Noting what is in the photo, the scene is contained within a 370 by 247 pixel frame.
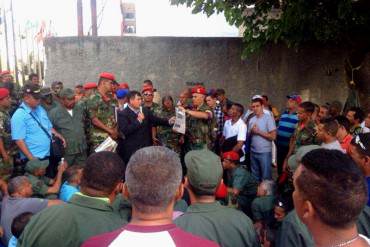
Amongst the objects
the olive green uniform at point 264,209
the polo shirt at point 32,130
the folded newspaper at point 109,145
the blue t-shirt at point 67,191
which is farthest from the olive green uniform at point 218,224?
the polo shirt at point 32,130

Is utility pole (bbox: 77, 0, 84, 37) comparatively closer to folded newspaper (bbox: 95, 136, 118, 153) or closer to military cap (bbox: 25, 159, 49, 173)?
folded newspaper (bbox: 95, 136, 118, 153)

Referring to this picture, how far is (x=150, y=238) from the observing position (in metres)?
1.67

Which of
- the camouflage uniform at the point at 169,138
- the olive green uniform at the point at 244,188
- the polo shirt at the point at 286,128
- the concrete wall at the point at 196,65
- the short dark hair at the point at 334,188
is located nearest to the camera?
the short dark hair at the point at 334,188

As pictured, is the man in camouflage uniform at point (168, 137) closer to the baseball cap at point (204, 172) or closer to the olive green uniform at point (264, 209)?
the olive green uniform at point (264, 209)

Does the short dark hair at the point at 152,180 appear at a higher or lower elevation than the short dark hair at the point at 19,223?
higher

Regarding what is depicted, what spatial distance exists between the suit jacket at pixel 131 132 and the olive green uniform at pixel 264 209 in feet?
7.34

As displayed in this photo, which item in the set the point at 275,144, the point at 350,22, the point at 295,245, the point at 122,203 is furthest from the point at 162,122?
the point at 295,245

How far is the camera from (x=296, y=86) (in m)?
9.94

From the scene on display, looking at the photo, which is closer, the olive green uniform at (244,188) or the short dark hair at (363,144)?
the short dark hair at (363,144)

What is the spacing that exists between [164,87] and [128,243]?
8422 mm

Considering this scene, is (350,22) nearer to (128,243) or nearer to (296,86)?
(296,86)

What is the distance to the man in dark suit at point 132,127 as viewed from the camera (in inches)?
250

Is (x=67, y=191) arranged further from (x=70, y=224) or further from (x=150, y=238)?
(x=150, y=238)

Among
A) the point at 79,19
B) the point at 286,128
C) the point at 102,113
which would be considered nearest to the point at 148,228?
the point at 102,113
